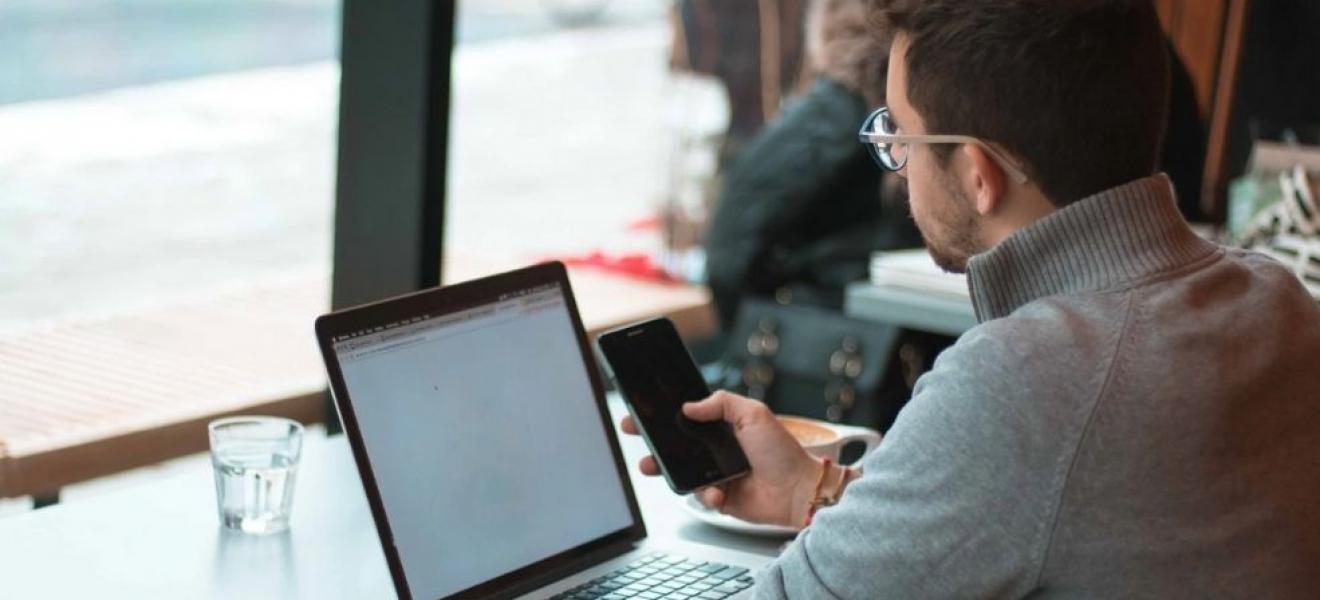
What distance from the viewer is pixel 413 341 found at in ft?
5.70

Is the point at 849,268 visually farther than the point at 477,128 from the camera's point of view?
No

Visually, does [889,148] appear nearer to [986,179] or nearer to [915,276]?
[986,179]

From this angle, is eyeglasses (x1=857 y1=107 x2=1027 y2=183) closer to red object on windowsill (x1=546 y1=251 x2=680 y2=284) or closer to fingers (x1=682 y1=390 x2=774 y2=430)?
fingers (x1=682 y1=390 x2=774 y2=430)

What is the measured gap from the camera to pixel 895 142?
1.62m

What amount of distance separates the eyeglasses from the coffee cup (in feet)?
1.40

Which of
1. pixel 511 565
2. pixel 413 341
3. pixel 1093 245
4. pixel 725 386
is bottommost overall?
pixel 725 386

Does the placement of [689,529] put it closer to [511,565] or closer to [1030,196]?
[511,565]

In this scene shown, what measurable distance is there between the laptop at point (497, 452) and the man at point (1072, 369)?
0.32 m

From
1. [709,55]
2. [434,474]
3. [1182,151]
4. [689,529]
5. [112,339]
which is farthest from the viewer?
[709,55]

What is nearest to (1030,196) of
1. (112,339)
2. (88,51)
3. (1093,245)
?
(1093,245)

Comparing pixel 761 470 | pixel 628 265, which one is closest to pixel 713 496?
pixel 761 470

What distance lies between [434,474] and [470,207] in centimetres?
340

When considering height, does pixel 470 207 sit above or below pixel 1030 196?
below

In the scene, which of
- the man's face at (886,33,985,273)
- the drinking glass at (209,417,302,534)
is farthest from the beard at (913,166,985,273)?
the drinking glass at (209,417,302,534)
